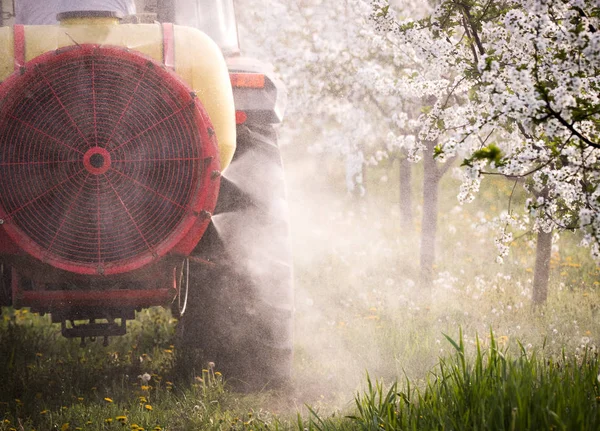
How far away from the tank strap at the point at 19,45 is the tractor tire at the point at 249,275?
3.54ft

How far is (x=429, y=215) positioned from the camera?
6.94 m

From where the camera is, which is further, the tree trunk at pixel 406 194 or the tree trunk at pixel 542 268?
the tree trunk at pixel 406 194

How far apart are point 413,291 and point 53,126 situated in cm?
418

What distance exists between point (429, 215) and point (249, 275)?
3620 millimetres

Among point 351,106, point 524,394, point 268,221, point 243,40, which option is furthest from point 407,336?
point 243,40

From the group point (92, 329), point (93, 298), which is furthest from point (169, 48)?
point (92, 329)

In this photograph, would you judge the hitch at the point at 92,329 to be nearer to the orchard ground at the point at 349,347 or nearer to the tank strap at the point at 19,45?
the orchard ground at the point at 349,347

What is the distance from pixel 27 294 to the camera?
3131 mm

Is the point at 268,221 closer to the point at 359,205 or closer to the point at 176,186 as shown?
the point at 176,186

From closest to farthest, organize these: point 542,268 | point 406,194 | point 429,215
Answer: point 542,268
point 429,215
point 406,194

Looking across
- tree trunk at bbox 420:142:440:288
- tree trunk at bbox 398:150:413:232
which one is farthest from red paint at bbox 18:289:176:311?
tree trunk at bbox 398:150:413:232

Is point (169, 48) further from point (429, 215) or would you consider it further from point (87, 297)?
point (429, 215)

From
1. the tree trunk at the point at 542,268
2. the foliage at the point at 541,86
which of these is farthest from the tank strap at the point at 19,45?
the tree trunk at the point at 542,268

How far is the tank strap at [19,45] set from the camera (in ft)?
9.76
